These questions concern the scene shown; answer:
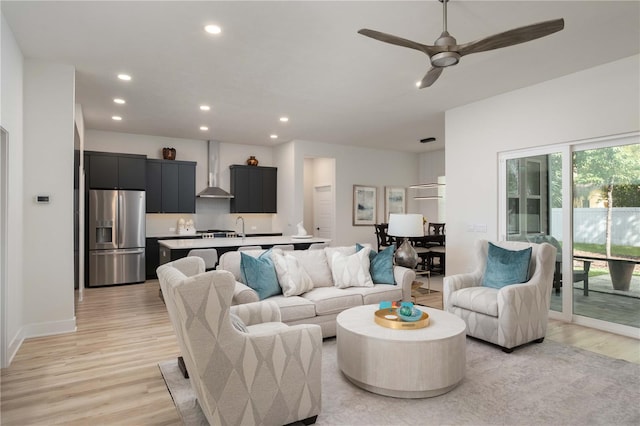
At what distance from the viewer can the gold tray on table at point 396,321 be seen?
2.73 metres

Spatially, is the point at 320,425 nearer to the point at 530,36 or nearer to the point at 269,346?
the point at 269,346

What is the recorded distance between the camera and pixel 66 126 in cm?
408

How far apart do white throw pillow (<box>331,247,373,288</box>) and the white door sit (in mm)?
4347

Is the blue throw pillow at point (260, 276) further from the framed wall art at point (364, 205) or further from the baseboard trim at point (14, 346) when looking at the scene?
the framed wall art at point (364, 205)

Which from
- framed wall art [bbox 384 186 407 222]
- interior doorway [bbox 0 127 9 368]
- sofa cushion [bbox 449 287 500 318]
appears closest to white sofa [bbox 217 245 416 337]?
sofa cushion [bbox 449 287 500 318]

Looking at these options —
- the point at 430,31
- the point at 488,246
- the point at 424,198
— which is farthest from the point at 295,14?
the point at 424,198

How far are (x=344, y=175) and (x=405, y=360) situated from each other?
640cm

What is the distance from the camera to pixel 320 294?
3.73m

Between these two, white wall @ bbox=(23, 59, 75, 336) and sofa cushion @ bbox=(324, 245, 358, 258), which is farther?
sofa cushion @ bbox=(324, 245, 358, 258)

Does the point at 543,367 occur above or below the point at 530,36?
below

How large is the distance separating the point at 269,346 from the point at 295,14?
2530mm

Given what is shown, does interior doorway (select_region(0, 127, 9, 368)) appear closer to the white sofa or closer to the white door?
the white sofa

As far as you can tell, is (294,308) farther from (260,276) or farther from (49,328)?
(49,328)

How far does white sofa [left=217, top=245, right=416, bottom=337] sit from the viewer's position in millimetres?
3400
